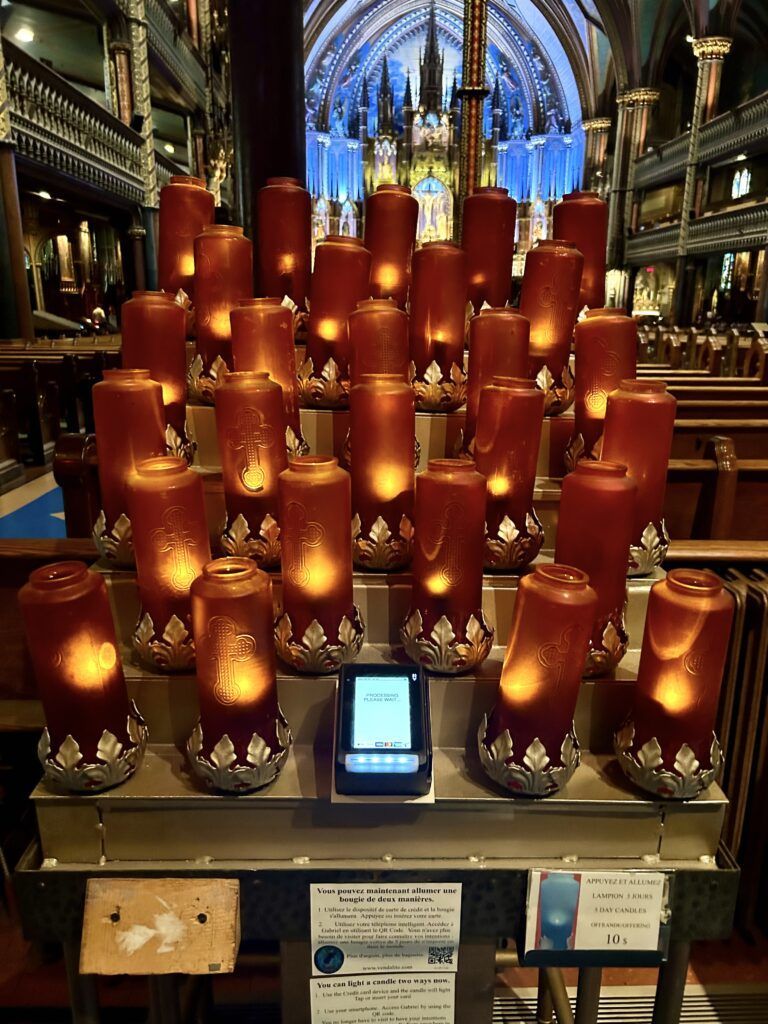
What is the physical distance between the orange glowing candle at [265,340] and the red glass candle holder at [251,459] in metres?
0.13

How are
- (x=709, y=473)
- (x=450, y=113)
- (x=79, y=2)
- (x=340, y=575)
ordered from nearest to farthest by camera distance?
(x=340, y=575) → (x=709, y=473) → (x=79, y=2) → (x=450, y=113)

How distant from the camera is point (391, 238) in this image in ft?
4.42

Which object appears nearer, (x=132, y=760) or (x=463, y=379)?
(x=132, y=760)

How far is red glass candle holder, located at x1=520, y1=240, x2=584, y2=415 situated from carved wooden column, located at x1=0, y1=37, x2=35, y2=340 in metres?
5.59

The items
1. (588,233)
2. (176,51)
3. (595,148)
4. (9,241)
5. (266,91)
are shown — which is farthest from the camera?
(595,148)

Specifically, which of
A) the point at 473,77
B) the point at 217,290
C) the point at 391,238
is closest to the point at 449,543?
the point at 217,290

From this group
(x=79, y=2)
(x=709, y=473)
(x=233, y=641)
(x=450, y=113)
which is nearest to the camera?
(x=233, y=641)

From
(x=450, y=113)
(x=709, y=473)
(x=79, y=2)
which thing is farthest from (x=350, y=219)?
(x=709, y=473)

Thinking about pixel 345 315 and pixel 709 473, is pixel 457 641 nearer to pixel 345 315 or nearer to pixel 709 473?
pixel 345 315

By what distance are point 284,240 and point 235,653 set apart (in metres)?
0.94

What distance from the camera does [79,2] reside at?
7.64 m

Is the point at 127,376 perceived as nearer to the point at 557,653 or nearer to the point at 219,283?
the point at 219,283

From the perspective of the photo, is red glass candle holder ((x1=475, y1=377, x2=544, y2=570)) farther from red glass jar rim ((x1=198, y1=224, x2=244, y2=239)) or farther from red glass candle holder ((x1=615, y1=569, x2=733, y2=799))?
red glass jar rim ((x1=198, y1=224, x2=244, y2=239))

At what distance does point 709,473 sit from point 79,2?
30.6ft
